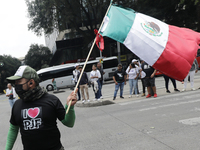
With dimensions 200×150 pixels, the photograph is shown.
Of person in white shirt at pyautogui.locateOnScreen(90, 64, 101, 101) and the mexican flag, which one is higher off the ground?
the mexican flag

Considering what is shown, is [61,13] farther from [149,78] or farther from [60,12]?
[149,78]

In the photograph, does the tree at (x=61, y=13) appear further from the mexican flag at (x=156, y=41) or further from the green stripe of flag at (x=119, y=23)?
the mexican flag at (x=156, y=41)

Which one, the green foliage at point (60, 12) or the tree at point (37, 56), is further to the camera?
the tree at point (37, 56)

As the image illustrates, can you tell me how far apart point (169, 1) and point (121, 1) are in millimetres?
6821

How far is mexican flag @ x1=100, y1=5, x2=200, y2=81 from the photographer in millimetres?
4281

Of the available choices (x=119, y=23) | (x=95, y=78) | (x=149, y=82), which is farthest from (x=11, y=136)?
(x=149, y=82)

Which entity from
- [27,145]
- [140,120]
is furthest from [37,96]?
[140,120]

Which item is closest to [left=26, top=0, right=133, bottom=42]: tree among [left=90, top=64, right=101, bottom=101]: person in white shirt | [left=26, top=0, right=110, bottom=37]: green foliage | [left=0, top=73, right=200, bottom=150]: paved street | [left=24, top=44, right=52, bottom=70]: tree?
[left=26, top=0, right=110, bottom=37]: green foliage

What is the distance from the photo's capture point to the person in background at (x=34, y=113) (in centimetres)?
224

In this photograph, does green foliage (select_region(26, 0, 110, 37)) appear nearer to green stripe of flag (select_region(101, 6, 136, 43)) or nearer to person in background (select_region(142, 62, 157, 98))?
person in background (select_region(142, 62, 157, 98))

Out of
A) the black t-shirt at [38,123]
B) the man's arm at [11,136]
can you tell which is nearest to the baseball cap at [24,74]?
the black t-shirt at [38,123]

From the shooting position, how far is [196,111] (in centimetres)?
645

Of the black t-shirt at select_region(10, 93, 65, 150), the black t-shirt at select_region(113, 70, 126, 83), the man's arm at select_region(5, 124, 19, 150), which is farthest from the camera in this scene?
the black t-shirt at select_region(113, 70, 126, 83)

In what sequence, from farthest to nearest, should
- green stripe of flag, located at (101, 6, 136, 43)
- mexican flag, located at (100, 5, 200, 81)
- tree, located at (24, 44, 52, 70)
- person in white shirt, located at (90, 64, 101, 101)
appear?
tree, located at (24, 44, 52, 70) < person in white shirt, located at (90, 64, 101, 101) < green stripe of flag, located at (101, 6, 136, 43) < mexican flag, located at (100, 5, 200, 81)
